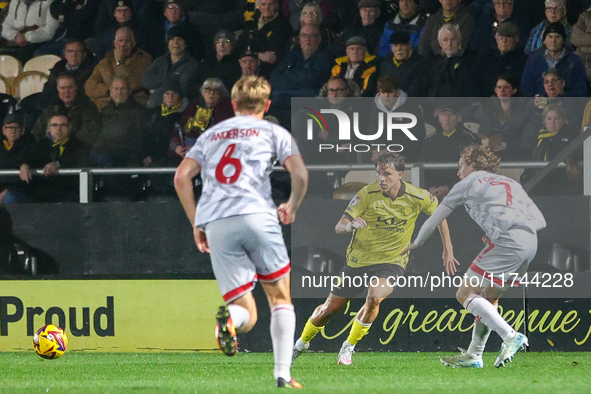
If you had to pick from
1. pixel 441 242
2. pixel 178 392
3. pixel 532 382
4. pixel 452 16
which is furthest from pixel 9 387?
pixel 452 16

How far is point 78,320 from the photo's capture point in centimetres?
1080

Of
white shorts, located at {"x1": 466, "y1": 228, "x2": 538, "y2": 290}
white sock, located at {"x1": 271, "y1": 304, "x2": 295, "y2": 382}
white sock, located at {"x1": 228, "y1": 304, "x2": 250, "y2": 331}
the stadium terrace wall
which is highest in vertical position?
white sock, located at {"x1": 228, "y1": 304, "x2": 250, "y2": 331}

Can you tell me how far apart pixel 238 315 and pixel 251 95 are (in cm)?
130

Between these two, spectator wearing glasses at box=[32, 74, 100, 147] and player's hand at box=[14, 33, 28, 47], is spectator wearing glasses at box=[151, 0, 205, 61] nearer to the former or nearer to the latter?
spectator wearing glasses at box=[32, 74, 100, 147]

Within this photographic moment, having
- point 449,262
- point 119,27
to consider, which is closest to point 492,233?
point 449,262

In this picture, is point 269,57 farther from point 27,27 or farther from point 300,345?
point 300,345

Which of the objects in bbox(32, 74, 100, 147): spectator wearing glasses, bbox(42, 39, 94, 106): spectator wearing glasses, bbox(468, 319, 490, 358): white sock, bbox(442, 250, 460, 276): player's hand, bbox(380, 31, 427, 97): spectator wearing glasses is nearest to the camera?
bbox(468, 319, 490, 358): white sock

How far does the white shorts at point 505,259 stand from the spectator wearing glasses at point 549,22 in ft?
10.4

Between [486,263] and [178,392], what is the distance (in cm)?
380

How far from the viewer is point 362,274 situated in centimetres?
973

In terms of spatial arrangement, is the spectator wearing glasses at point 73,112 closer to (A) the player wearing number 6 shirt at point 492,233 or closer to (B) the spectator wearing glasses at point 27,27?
(B) the spectator wearing glasses at point 27,27

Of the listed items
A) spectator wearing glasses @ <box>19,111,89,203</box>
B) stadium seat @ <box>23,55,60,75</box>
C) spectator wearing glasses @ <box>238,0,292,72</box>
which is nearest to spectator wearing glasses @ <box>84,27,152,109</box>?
spectator wearing glasses @ <box>19,111,89,203</box>

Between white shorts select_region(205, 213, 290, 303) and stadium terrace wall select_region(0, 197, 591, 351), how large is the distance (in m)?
4.99

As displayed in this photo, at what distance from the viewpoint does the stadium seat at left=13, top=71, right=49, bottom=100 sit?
12992mm
